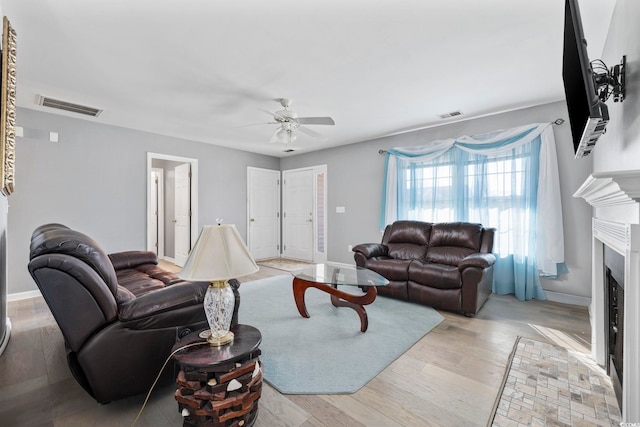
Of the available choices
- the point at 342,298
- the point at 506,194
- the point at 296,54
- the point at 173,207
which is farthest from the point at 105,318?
the point at 173,207

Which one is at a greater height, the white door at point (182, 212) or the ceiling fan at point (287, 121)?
the ceiling fan at point (287, 121)

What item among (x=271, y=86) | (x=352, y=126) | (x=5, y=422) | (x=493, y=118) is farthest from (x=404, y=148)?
(x=5, y=422)

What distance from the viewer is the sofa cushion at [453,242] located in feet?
11.6

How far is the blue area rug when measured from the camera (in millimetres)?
1896

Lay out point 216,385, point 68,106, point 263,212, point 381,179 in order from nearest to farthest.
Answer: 1. point 216,385
2. point 68,106
3. point 381,179
4. point 263,212

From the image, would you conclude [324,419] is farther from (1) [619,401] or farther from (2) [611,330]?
(2) [611,330]

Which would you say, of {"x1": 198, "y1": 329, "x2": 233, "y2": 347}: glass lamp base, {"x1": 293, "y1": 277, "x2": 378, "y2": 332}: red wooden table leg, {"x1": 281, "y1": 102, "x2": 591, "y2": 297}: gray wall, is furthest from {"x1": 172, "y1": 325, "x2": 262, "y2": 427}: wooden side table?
{"x1": 281, "y1": 102, "x2": 591, "y2": 297}: gray wall

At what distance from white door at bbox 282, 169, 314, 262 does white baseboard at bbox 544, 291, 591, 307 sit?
13.4 ft

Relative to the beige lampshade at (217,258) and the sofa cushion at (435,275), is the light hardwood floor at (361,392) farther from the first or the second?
the beige lampshade at (217,258)

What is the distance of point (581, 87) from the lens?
55.5 inches

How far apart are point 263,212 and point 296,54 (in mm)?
4481

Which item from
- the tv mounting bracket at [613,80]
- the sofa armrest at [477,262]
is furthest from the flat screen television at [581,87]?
the sofa armrest at [477,262]

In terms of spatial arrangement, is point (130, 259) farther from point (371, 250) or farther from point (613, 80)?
point (613, 80)

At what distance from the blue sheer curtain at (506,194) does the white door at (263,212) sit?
11.1 feet
